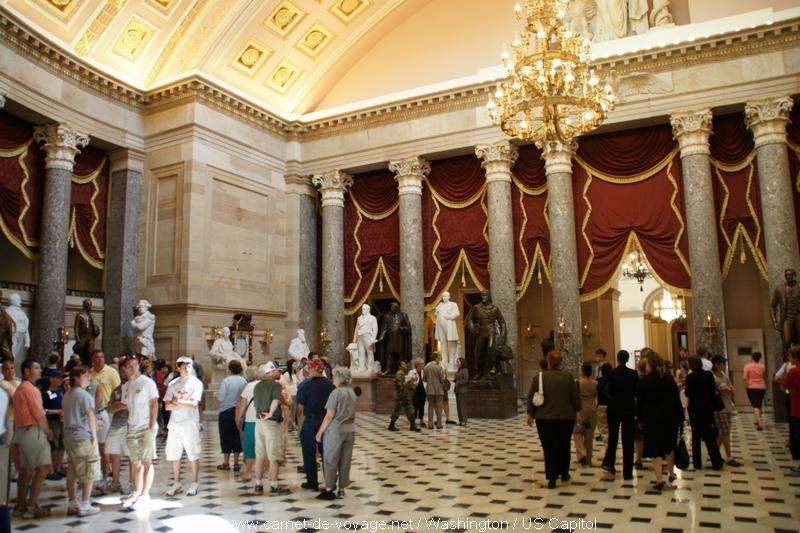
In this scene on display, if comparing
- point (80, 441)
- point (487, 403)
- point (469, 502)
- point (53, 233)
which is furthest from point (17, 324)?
point (469, 502)

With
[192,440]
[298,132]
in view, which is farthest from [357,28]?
[192,440]

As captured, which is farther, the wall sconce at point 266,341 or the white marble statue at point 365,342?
the wall sconce at point 266,341

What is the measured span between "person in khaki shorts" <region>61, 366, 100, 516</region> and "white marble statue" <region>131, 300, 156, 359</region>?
9.18m

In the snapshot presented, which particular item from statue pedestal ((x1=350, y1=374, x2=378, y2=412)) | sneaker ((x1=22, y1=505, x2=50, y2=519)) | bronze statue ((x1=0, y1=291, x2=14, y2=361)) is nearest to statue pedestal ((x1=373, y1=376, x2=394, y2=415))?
statue pedestal ((x1=350, y1=374, x2=378, y2=412))

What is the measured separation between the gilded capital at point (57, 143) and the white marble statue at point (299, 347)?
6522 mm

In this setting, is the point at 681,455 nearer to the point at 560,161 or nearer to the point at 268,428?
the point at 268,428

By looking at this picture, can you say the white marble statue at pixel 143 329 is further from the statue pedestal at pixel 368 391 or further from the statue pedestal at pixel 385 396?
the statue pedestal at pixel 385 396

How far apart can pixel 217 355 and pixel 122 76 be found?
7275 millimetres

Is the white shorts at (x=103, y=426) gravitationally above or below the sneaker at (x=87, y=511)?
above

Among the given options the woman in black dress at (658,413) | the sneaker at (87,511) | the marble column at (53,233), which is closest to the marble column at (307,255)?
the marble column at (53,233)

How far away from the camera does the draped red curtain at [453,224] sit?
17625 mm

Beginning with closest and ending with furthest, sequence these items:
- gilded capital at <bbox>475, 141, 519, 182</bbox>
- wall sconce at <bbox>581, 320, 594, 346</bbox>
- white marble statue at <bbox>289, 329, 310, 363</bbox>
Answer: white marble statue at <bbox>289, 329, 310, 363</bbox>
gilded capital at <bbox>475, 141, 519, 182</bbox>
wall sconce at <bbox>581, 320, 594, 346</bbox>

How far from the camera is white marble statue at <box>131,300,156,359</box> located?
49.4 feet

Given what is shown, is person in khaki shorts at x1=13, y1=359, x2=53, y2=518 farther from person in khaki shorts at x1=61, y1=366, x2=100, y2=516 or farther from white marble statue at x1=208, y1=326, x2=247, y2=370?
white marble statue at x1=208, y1=326, x2=247, y2=370
